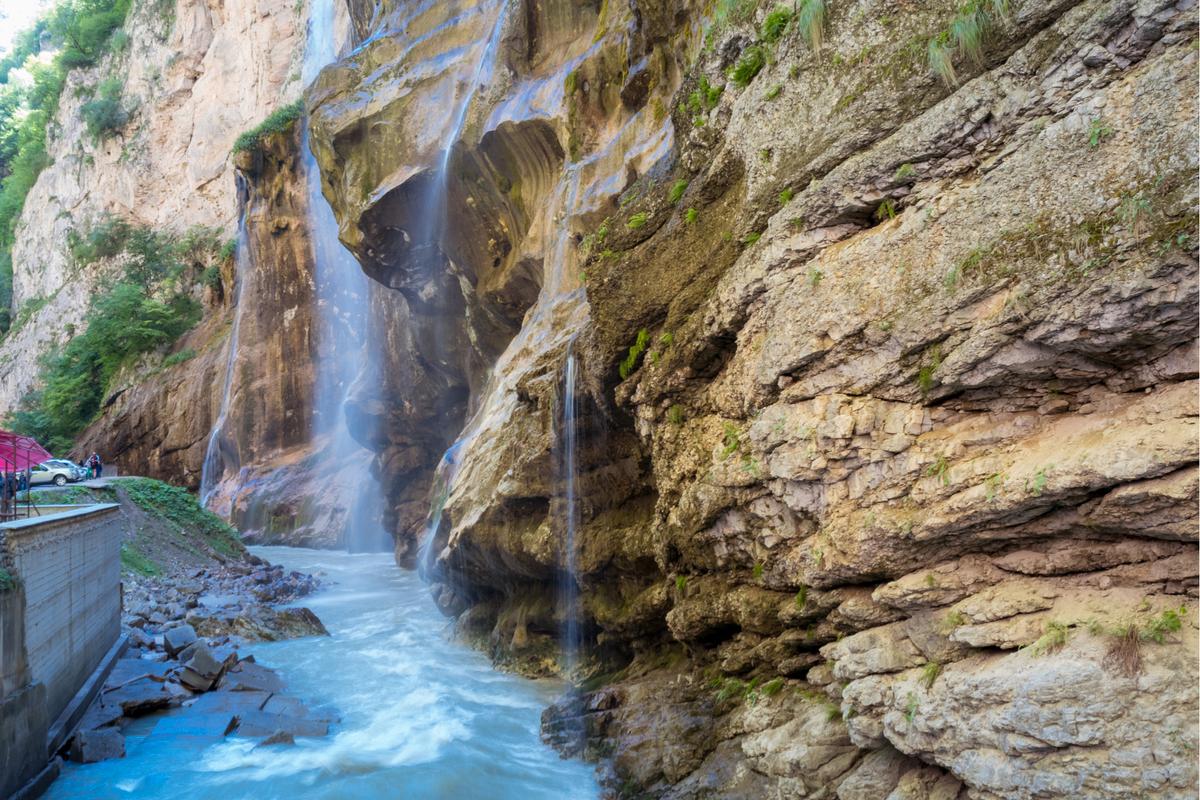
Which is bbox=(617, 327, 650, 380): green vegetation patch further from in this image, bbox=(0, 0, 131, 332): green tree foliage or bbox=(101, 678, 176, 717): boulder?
bbox=(0, 0, 131, 332): green tree foliage

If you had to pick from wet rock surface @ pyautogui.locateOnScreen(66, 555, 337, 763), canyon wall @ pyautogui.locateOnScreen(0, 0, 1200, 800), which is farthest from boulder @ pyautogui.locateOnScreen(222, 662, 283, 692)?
canyon wall @ pyautogui.locateOnScreen(0, 0, 1200, 800)

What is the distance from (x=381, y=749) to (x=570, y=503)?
418 cm

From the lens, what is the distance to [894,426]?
6727mm

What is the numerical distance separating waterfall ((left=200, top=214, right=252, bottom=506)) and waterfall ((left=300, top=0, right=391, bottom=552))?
12.5 ft

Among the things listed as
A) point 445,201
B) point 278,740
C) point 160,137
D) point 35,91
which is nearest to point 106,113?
point 160,137

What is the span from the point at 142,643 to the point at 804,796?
43.4ft

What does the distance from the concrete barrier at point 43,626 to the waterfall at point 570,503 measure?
6638mm

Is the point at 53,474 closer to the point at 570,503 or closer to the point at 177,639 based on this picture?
the point at 177,639

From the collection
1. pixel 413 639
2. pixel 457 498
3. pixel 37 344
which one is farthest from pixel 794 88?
pixel 37 344

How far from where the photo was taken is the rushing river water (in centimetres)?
930

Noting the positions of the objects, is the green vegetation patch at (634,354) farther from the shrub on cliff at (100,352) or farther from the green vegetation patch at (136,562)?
the shrub on cliff at (100,352)

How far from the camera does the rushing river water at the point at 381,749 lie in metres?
9.30

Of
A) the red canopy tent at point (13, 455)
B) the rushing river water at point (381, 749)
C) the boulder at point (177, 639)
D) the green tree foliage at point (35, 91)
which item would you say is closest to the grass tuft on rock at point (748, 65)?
the rushing river water at point (381, 749)

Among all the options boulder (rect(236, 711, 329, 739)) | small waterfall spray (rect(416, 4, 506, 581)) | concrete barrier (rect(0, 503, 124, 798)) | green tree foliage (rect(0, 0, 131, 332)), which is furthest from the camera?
green tree foliage (rect(0, 0, 131, 332))
